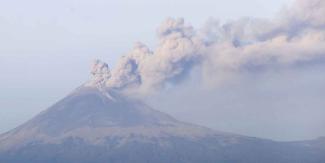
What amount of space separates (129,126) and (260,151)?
3735cm

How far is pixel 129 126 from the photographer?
548 ft

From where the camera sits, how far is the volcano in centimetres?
14338

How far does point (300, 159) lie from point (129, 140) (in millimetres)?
40409

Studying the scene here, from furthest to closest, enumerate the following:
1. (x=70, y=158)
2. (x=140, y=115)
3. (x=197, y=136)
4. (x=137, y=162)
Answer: (x=140, y=115) < (x=197, y=136) < (x=70, y=158) < (x=137, y=162)

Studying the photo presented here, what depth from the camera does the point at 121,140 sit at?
6152 inches

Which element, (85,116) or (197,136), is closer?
(197,136)

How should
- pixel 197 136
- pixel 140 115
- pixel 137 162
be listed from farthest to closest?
1. pixel 140 115
2. pixel 197 136
3. pixel 137 162

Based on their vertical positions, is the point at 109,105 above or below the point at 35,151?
above

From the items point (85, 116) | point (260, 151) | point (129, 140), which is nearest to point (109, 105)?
point (85, 116)

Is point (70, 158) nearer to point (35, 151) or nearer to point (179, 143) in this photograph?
point (35, 151)

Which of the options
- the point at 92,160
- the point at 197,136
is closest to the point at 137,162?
the point at 92,160

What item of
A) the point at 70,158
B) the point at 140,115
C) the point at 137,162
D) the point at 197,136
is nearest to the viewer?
the point at 137,162

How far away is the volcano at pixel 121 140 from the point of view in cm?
14338

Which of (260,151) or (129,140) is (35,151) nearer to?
(129,140)
